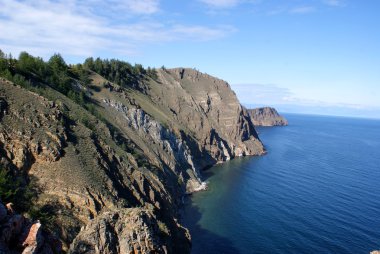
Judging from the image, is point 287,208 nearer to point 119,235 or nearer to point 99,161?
point 99,161

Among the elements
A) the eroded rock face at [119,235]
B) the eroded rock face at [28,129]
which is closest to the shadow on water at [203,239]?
the eroded rock face at [119,235]

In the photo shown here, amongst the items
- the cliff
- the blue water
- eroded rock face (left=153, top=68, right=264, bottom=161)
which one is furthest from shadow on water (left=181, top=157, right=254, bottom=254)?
eroded rock face (left=153, top=68, right=264, bottom=161)

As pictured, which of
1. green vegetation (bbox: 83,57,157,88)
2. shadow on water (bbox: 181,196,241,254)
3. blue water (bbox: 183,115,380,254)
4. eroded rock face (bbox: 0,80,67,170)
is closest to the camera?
eroded rock face (bbox: 0,80,67,170)

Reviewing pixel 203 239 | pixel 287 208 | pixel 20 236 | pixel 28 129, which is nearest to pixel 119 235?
pixel 20 236

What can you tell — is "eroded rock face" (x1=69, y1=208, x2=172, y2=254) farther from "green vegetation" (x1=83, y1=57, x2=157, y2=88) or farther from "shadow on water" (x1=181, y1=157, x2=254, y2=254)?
"green vegetation" (x1=83, y1=57, x2=157, y2=88)

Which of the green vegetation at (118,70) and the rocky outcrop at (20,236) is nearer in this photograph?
the rocky outcrop at (20,236)

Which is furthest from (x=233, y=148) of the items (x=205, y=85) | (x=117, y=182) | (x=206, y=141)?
(x=117, y=182)

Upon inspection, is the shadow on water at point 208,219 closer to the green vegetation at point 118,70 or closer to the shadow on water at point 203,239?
the shadow on water at point 203,239
